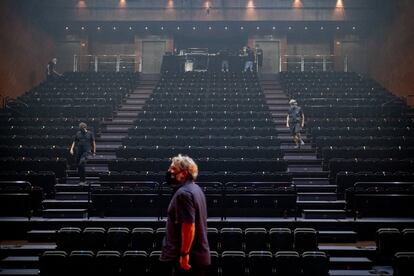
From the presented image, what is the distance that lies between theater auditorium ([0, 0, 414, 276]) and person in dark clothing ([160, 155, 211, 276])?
1cm

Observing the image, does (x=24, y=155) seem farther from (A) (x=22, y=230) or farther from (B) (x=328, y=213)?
(B) (x=328, y=213)

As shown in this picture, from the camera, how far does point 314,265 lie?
5.64m

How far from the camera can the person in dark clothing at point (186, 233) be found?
3594 millimetres

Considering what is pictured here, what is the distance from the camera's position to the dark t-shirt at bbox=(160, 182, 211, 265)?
3.64 metres

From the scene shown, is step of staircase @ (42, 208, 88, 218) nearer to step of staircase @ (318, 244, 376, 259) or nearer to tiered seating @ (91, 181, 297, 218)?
tiered seating @ (91, 181, 297, 218)

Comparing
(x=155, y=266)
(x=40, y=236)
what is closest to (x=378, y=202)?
(x=155, y=266)

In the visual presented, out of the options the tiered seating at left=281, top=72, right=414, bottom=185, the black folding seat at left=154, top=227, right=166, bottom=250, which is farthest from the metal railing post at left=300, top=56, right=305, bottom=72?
the black folding seat at left=154, top=227, right=166, bottom=250

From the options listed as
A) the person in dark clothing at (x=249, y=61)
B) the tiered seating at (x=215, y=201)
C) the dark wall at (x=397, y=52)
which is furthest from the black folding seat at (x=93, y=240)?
the person in dark clothing at (x=249, y=61)

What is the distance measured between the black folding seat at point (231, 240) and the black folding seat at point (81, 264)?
1640 mm

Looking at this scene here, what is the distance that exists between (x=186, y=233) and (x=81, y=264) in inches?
99.4

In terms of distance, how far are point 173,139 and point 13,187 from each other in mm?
3616

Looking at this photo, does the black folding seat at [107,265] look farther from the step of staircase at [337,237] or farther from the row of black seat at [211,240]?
the step of staircase at [337,237]

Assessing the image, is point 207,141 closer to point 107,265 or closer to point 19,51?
point 107,265

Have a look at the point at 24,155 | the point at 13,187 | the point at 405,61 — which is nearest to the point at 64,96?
the point at 24,155
